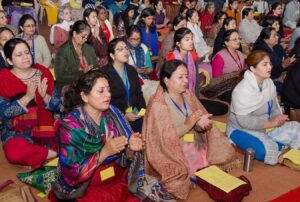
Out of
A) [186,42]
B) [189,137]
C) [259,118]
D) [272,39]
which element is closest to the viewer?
[189,137]

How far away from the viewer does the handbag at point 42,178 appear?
305 centimetres

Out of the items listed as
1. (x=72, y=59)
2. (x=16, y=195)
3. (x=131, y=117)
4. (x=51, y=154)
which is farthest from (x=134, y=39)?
(x=16, y=195)

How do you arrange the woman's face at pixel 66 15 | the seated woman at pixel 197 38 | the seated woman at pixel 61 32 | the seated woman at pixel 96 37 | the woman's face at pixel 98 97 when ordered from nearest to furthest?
the woman's face at pixel 98 97 → the seated woman at pixel 96 37 → the seated woman at pixel 61 32 → the woman's face at pixel 66 15 → the seated woman at pixel 197 38

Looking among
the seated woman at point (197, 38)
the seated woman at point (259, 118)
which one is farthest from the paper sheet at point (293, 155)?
the seated woman at point (197, 38)

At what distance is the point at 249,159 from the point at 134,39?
2.28 metres

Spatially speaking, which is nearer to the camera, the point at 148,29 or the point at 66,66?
the point at 66,66

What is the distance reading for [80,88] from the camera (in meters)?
2.62

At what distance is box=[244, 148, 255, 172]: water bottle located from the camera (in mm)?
3398

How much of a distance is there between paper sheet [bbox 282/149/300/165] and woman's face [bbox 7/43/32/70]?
2444 mm

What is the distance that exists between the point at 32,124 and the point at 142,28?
3236mm

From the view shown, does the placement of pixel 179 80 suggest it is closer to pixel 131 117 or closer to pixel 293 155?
pixel 131 117

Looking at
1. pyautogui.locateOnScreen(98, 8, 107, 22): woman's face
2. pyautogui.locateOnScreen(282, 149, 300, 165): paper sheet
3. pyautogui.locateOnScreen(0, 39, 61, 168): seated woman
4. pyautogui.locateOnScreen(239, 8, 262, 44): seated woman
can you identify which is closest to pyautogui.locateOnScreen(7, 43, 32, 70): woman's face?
pyautogui.locateOnScreen(0, 39, 61, 168): seated woman

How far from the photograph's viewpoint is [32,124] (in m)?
3.54

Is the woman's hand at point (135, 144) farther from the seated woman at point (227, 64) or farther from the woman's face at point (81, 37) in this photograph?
the seated woman at point (227, 64)
